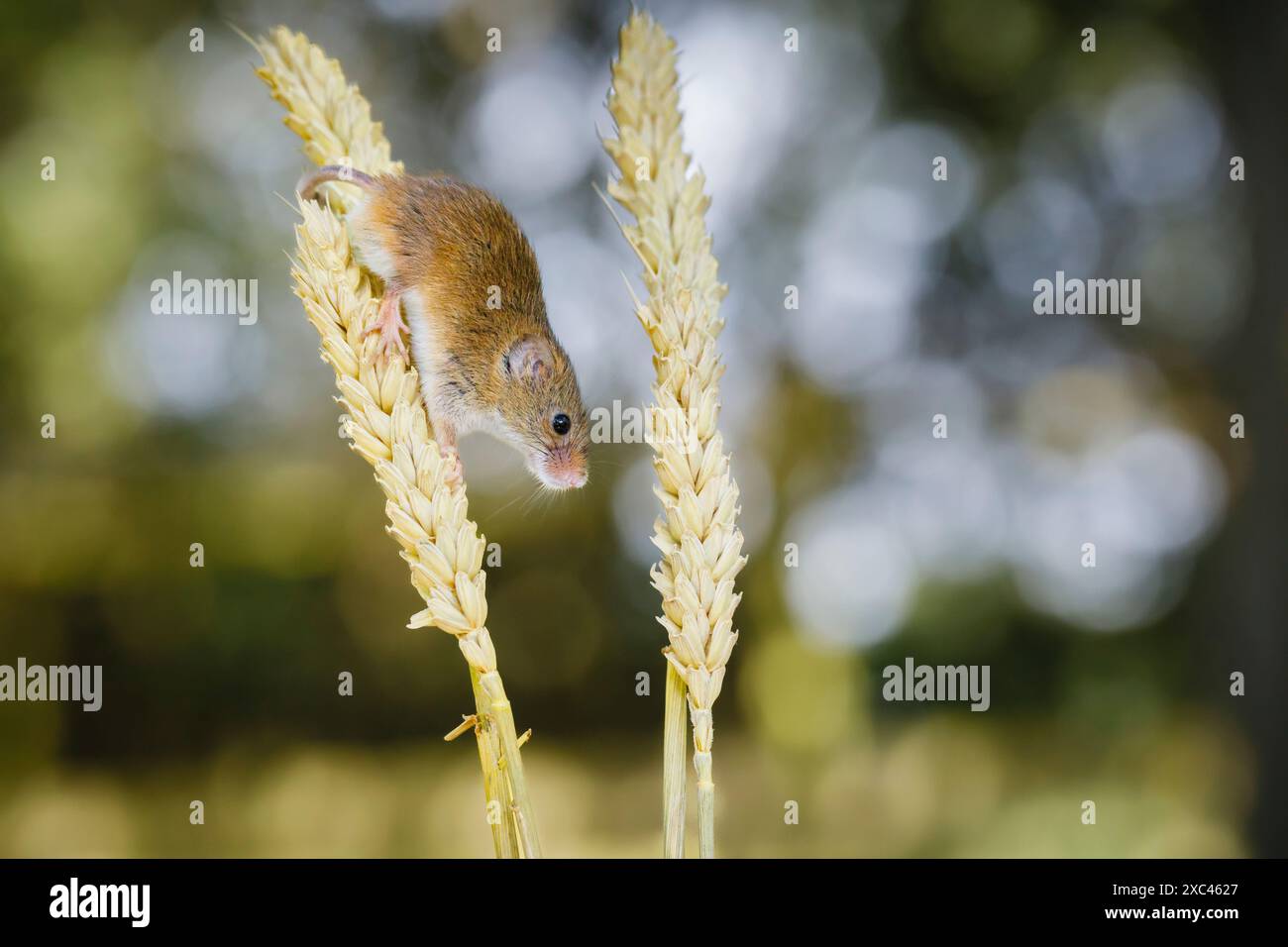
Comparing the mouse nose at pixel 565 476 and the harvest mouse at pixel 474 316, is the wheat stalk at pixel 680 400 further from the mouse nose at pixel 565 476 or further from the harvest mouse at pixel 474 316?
the mouse nose at pixel 565 476

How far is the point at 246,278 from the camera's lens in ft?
8.31

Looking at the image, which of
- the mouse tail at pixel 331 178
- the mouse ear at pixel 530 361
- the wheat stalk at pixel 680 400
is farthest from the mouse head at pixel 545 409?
the wheat stalk at pixel 680 400

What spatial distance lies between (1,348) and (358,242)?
2.12 m

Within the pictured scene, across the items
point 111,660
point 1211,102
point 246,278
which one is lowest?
point 111,660

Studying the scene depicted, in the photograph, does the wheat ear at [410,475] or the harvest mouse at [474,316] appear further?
the harvest mouse at [474,316]

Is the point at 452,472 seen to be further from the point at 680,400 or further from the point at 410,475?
the point at 680,400

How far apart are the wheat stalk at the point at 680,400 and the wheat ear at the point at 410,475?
0.14 metres

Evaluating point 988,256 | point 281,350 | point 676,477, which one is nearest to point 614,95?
point 676,477

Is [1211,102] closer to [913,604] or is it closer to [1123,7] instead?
[1123,7]

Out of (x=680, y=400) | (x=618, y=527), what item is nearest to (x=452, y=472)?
(x=680, y=400)

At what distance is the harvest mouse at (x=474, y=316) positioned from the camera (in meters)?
1.01

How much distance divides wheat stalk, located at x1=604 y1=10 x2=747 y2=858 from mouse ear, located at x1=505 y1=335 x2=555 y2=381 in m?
0.42

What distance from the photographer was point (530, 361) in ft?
3.75
